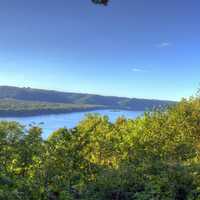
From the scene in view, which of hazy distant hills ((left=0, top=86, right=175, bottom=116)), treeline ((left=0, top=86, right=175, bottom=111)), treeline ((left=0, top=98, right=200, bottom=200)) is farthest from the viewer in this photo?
treeline ((left=0, top=86, right=175, bottom=111))

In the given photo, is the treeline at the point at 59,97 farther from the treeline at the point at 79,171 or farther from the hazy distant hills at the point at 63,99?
the treeline at the point at 79,171

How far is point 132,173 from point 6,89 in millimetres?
132942

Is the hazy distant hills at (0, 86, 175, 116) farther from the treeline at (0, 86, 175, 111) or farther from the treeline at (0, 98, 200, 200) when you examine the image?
the treeline at (0, 98, 200, 200)

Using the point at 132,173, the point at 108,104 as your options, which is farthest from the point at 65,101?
the point at 132,173

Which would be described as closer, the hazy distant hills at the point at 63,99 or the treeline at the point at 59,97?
the hazy distant hills at the point at 63,99

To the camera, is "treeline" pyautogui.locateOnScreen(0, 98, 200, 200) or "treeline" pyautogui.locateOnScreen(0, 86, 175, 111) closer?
"treeline" pyautogui.locateOnScreen(0, 98, 200, 200)

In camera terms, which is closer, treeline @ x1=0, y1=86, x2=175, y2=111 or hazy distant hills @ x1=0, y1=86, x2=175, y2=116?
hazy distant hills @ x1=0, y1=86, x2=175, y2=116

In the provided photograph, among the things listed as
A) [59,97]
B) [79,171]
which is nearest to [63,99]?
[59,97]

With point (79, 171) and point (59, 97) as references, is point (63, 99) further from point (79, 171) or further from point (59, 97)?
point (79, 171)

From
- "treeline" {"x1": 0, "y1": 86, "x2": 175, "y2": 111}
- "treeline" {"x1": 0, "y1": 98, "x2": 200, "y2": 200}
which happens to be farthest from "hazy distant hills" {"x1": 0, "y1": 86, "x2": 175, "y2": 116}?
"treeline" {"x1": 0, "y1": 98, "x2": 200, "y2": 200}

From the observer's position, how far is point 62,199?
7949mm

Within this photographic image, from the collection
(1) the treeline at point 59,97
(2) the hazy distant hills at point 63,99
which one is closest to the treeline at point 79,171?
(2) the hazy distant hills at point 63,99

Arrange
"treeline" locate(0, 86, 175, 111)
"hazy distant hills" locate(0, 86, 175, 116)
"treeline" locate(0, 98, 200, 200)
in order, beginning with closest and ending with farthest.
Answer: "treeline" locate(0, 98, 200, 200), "hazy distant hills" locate(0, 86, 175, 116), "treeline" locate(0, 86, 175, 111)

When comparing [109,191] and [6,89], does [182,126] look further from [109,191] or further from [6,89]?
[6,89]
